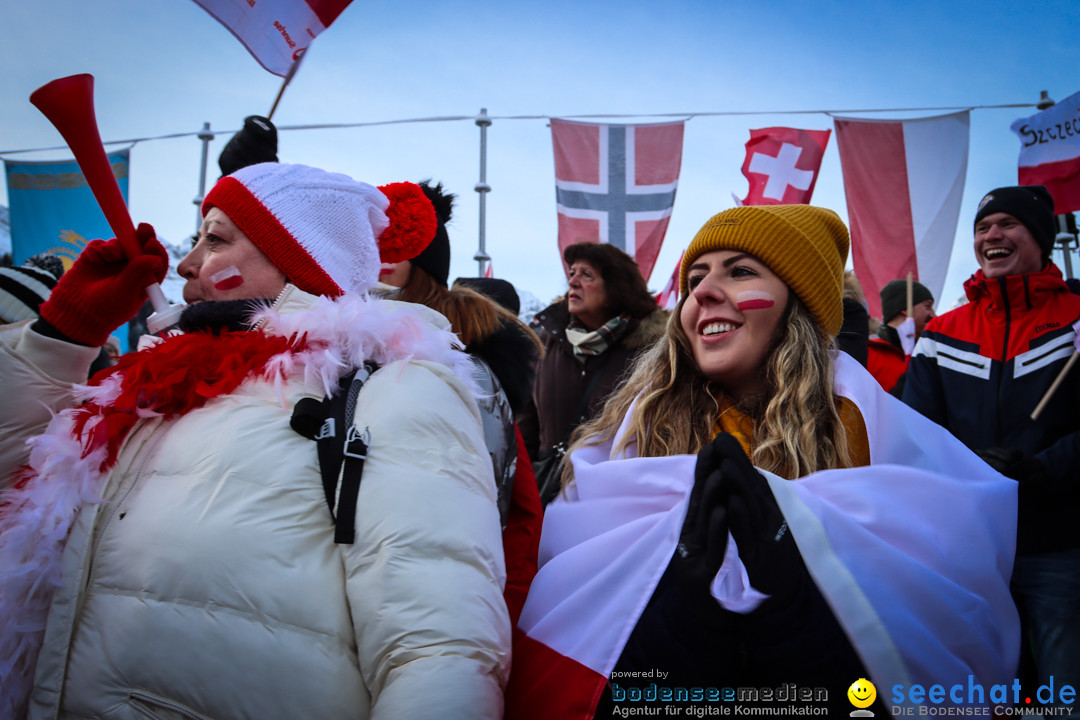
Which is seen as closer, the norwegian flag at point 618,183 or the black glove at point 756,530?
the black glove at point 756,530

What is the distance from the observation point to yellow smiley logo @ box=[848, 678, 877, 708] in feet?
4.48

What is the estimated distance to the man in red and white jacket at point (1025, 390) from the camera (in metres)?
2.33

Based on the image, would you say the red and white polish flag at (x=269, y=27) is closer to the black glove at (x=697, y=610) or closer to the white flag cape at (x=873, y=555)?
the white flag cape at (x=873, y=555)

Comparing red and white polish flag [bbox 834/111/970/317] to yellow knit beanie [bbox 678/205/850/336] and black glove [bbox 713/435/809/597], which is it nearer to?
yellow knit beanie [bbox 678/205/850/336]

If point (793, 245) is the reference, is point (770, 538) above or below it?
below

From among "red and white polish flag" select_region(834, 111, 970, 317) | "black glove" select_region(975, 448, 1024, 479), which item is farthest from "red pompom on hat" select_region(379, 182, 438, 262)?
"red and white polish flag" select_region(834, 111, 970, 317)

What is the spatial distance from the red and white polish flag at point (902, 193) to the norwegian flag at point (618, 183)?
1788 millimetres

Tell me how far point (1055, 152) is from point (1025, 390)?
3172mm

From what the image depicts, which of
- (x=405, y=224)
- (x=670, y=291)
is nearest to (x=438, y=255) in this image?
(x=405, y=224)

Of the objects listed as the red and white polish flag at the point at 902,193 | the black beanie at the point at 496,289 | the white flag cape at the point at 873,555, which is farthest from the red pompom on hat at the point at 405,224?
the red and white polish flag at the point at 902,193

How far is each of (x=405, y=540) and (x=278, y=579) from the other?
23 cm

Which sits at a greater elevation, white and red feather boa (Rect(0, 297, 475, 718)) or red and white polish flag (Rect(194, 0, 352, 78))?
red and white polish flag (Rect(194, 0, 352, 78))

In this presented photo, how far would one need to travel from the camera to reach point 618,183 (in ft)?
23.1

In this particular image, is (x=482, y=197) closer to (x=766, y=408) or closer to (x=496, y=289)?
(x=496, y=289)
